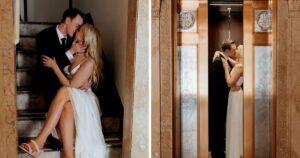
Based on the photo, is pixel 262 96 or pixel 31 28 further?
pixel 262 96

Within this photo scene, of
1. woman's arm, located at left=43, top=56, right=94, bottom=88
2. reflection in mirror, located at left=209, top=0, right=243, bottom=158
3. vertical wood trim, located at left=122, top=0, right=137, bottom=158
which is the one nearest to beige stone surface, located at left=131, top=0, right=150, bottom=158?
vertical wood trim, located at left=122, top=0, right=137, bottom=158

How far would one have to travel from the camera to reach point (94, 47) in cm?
121

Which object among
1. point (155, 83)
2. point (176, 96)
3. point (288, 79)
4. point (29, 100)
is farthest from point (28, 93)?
point (288, 79)

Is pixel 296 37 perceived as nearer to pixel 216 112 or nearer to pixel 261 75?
pixel 261 75

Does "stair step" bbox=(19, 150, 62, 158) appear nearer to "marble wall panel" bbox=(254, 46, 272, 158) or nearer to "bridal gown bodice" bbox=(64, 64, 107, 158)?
"bridal gown bodice" bbox=(64, 64, 107, 158)

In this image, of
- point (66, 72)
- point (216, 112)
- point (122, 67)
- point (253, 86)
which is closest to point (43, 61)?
point (66, 72)

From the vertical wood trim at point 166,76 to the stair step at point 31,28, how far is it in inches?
16.0

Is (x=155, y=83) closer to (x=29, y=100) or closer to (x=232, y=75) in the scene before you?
(x=232, y=75)

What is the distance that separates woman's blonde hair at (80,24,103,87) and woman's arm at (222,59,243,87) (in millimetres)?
496

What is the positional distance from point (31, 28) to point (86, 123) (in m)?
0.31

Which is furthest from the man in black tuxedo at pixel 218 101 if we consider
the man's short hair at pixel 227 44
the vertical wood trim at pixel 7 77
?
the vertical wood trim at pixel 7 77

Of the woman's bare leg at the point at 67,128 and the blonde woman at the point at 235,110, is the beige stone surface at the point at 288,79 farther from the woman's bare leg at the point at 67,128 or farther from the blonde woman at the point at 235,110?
the woman's bare leg at the point at 67,128

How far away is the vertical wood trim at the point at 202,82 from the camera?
146 centimetres

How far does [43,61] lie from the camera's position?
1.13 m
